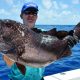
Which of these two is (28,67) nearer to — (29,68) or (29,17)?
(29,68)

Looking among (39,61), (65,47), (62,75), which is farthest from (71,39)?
(62,75)

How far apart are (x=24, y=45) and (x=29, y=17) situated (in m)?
1.09

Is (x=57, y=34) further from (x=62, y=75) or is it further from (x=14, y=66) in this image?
(x=62, y=75)

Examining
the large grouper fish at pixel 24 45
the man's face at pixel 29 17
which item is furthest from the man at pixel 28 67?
the large grouper fish at pixel 24 45

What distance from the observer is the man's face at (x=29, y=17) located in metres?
4.57

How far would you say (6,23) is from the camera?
3.50 m

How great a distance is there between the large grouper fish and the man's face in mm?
916

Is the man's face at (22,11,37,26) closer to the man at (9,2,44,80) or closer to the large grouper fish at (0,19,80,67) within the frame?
the man at (9,2,44,80)

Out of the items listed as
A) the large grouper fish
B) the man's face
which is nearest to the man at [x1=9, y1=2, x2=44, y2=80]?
the man's face

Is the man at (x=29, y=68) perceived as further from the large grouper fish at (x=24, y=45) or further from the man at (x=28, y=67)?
the large grouper fish at (x=24, y=45)

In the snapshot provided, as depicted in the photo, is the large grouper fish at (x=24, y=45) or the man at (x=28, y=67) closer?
the large grouper fish at (x=24, y=45)

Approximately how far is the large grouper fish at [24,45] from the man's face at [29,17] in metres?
0.92

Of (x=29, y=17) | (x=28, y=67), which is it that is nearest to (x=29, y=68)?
(x=28, y=67)

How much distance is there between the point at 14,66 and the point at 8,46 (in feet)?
3.29
